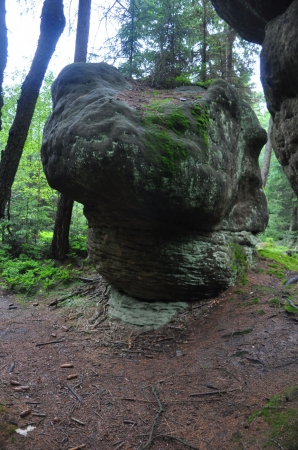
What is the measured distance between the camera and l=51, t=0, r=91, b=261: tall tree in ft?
35.9

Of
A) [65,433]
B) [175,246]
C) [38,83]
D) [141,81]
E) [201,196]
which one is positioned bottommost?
[65,433]

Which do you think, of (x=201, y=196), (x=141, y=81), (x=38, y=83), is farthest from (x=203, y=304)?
(x=141, y=81)

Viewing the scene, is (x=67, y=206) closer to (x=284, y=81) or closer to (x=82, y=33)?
(x=82, y=33)

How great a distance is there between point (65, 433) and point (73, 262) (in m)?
7.65

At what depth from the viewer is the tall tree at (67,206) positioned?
1095 centimetres

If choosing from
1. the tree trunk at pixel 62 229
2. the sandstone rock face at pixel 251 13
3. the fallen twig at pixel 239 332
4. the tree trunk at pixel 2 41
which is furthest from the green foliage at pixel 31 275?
the sandstone rock face at pixel 251 13

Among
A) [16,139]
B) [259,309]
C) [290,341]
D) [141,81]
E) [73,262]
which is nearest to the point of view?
[290,341]

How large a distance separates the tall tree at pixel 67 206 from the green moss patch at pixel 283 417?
893cm

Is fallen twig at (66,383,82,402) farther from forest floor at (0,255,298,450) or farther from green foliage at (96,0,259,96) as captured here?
green foliage at (96,0,259,96)

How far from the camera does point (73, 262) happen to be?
11.1 meters

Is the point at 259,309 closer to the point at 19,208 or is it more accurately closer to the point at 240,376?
the point at 240,376

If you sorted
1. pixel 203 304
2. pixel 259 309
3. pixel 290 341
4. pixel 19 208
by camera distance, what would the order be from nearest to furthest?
1. pixel 290 341
2. pixel 259 309
3. pixel 203 304
4. pixel 19 208

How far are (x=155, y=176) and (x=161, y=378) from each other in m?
3.08

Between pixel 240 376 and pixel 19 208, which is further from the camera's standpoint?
pixel 19 208
